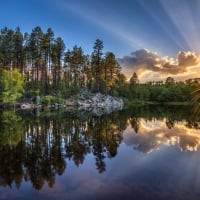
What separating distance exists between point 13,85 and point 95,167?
46.2 meters

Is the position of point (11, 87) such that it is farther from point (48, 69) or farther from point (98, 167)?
point (98, 167)

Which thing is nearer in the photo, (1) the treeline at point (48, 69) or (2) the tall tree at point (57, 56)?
(1) the treeline at point (48, 69)

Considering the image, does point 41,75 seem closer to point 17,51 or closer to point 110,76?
point 17,51

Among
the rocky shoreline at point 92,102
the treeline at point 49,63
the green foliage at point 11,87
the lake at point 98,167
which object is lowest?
the lake at point 98,167

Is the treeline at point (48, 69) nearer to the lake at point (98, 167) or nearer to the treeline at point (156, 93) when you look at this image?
the treeline at point (156, 93)

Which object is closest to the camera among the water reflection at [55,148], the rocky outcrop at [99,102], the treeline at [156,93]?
the water reflection at [55,148]

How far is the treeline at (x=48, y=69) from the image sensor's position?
194ft

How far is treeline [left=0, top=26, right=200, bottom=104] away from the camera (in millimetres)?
59219

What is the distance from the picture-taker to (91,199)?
27.9 ft

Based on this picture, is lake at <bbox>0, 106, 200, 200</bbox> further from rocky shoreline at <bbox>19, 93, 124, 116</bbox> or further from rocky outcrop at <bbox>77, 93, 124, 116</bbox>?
rocky outcrop at <bbox>77, 93, 124, 116</bbox>

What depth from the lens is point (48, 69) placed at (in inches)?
3150

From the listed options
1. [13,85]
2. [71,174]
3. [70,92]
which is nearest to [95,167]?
[71,174]

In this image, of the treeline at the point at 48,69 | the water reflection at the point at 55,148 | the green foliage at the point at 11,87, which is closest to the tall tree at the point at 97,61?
the treeline at the point at 48,69

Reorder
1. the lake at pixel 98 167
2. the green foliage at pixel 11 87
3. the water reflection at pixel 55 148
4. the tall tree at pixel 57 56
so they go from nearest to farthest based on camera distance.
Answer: the lake at pixel 98 167
the water reflection at pixel 55 148
the green foliage at pixel 11 87
the tall tree at pixel 57 56
